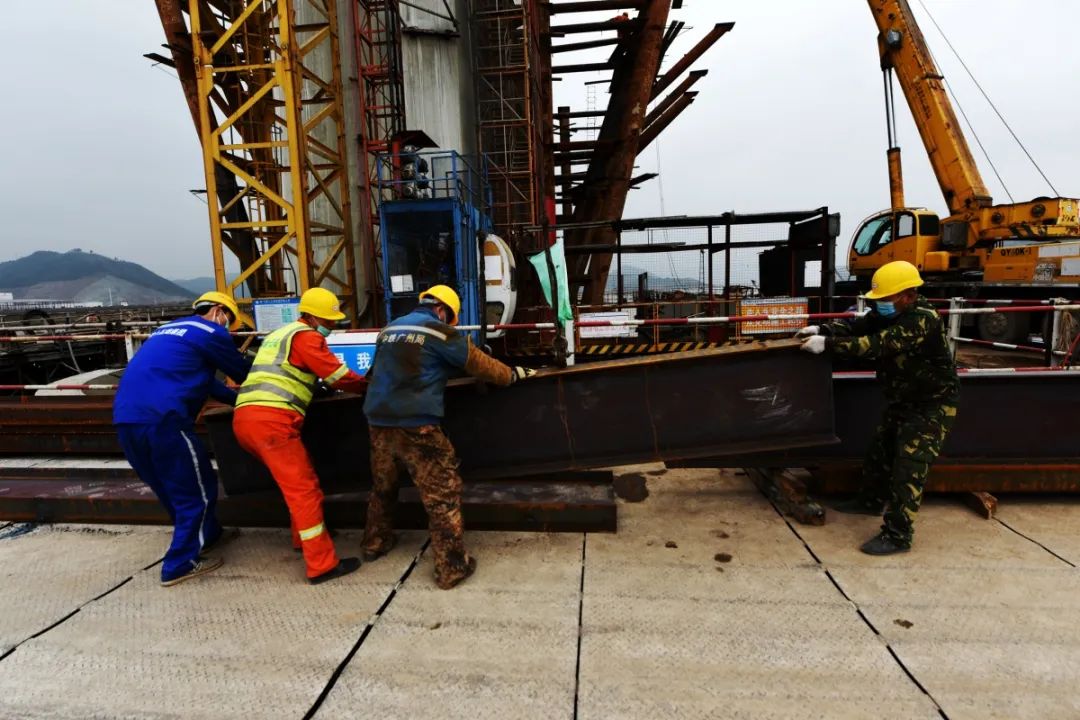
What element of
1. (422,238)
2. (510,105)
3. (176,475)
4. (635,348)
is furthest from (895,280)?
(510,105)

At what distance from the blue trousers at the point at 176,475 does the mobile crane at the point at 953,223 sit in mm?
15191

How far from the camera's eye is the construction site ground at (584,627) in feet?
7.98

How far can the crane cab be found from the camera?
1451 centimetres

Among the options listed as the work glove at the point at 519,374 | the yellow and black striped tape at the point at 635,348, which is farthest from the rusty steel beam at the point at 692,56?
the work glove at the point at 519,374

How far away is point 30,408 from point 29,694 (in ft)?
18.4

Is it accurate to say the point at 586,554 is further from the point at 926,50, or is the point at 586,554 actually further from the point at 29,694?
the point at 926,50

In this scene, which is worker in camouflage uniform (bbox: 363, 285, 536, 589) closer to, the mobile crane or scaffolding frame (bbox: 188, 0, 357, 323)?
scaffolding frame (bbox: 188, 0, 357, 323)

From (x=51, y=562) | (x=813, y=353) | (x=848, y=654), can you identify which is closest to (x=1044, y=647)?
(x=848, y=654)

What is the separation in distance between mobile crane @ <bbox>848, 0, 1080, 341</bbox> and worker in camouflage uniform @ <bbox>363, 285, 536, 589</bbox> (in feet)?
45.6

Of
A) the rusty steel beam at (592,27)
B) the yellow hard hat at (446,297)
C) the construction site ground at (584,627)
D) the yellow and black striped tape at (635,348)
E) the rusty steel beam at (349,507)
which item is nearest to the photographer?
the construction site ground at (584,627)

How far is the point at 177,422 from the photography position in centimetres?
352

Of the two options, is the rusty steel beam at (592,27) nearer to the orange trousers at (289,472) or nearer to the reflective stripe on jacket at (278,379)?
the reflective stripe on jacket at (278,379)

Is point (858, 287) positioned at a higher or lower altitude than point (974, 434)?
higher

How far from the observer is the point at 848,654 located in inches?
104
